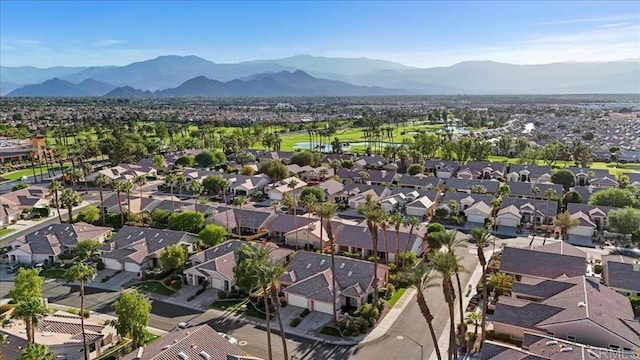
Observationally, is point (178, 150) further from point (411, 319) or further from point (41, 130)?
point (411, 319)

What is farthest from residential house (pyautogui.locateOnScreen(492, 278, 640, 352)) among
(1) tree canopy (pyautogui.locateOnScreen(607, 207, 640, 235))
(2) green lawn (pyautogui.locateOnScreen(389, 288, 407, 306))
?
(1) tree canopy (pyautogui.locateOnScreen(607, 207, 640, 235))

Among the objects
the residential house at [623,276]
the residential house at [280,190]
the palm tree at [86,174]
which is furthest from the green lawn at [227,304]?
the palm tree at [86,174]

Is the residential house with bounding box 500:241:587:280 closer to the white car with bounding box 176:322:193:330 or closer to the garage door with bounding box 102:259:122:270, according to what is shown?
the white car with bounding box 176:322:193:330

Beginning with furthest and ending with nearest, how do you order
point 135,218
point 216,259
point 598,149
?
1. point 598,149
2. point 135,218
3. point 216,259

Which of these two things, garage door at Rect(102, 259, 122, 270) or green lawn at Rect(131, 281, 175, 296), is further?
garage door at Rect(102, 259, 122, 270)

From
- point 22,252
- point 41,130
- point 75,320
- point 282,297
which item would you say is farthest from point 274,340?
point 41,130

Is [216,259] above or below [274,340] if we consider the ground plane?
above
